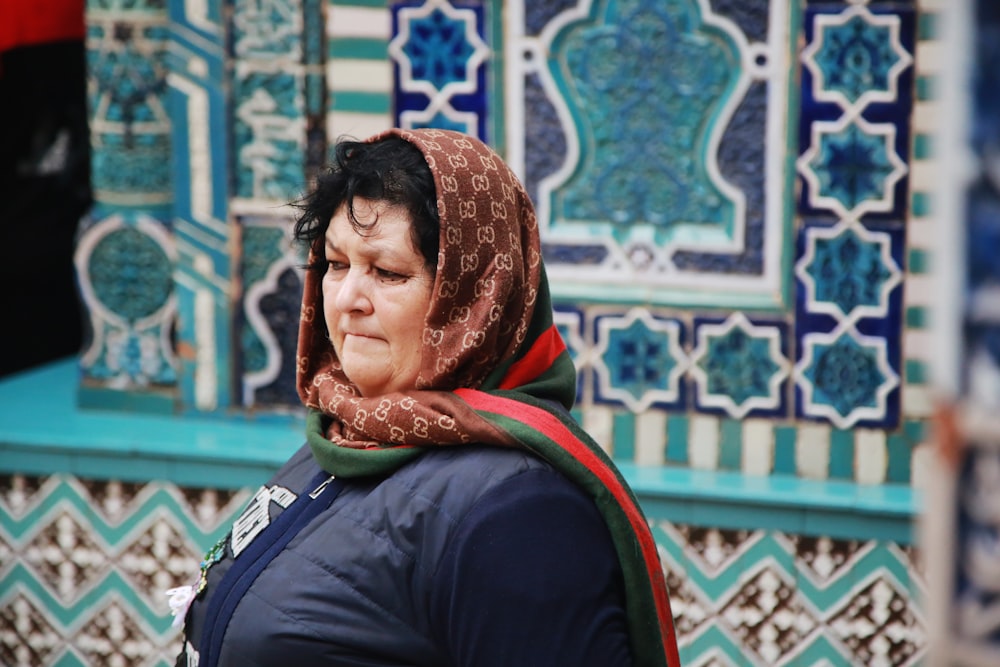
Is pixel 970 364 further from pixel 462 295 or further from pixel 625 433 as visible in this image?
pixel 625 433

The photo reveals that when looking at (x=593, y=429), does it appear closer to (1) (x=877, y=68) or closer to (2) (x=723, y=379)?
(2) (x=723, y=379)

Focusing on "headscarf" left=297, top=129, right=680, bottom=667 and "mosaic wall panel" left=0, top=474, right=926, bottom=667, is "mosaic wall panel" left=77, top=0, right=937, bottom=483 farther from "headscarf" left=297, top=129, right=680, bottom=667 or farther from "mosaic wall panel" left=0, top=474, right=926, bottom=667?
"headscarf" left=297, top=129, right=680, bottom=667

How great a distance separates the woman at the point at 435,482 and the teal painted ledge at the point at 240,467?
4.81 ft

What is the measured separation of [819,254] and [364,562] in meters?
1.95

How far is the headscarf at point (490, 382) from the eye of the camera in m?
1.89

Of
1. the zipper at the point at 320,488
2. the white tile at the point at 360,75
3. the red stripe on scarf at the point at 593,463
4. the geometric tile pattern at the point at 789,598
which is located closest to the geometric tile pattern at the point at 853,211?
the geometric tile pattern at the point at 789,598

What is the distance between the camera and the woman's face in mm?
1991

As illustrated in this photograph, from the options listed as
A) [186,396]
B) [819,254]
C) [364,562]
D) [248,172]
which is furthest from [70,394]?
[364,562]

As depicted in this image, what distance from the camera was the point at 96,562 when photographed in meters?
3.98

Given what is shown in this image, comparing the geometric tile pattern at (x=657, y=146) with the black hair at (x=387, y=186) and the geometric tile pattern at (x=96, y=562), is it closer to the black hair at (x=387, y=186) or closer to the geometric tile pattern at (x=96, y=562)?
the geometric tile pattern at (x=96, y=562)

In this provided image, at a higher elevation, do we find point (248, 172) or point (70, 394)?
point (248, 172)

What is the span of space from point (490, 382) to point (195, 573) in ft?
6.98

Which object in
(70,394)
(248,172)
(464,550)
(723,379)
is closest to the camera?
(464,550)

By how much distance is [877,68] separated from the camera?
3389mm
